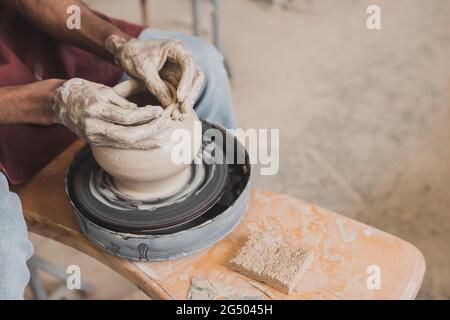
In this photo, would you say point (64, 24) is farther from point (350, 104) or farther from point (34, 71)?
point (350, 104)

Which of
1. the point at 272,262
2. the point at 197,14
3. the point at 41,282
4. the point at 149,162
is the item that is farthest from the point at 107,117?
the point at 197,14

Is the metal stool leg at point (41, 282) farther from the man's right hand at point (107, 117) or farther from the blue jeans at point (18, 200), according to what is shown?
the man's right hand at point (107, 117)

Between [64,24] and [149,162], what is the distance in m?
0.57

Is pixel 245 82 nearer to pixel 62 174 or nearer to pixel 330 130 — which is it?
pixel 330 130

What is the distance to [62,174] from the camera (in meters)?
1.52

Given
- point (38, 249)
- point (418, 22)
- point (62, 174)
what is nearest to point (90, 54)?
point (62, 174)

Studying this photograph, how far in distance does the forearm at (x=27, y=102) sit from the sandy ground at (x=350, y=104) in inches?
33.2

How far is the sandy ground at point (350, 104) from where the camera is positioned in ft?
7.04

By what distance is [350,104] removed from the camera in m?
2.70

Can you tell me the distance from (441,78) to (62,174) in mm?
2071

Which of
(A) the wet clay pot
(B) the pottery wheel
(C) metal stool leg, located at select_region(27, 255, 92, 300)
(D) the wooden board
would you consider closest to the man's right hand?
(A) the wet clay pot

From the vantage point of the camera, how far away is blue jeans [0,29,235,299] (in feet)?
3.80

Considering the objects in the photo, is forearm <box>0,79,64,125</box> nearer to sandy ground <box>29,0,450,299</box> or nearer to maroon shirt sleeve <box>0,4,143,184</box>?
maroon shirt sleeve <box>0,4,143,184</box>

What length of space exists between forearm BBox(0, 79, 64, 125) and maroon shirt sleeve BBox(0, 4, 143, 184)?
0.10m
